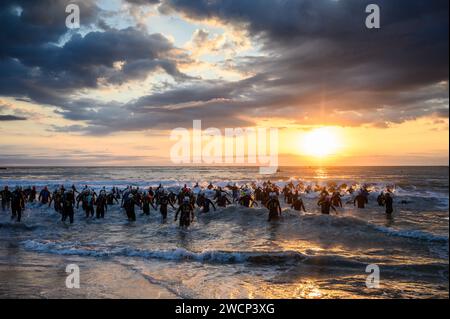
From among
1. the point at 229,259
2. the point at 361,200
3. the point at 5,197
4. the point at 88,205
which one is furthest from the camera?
the point at 361,200

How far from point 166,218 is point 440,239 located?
15518 millimetres

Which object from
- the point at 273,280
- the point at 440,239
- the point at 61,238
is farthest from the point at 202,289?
the point at 440,239

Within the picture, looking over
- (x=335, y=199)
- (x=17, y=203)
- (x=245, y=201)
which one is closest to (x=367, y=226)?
(x=335, y=199)

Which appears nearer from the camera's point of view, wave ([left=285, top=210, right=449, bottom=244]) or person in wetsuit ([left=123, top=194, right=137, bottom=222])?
wave ([left=285, top=210, right=449, bottom=244])

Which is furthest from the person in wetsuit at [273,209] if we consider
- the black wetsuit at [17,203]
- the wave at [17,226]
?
the black wetsuit at [17,203]

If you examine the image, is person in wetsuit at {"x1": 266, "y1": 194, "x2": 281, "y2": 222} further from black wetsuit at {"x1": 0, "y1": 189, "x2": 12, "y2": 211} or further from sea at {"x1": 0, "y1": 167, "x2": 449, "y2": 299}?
black wetsuit at {"x1": 0, "y1": 189, "x2": 12, "y2": 211}

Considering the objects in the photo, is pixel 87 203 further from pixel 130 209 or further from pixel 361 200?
pixel 361 200

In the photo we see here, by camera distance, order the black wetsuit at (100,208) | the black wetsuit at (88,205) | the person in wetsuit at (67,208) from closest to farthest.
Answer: the person in wetsuit at (67,208) → the black wetsuit at (88,205) → the black wetsuit at (100,208)

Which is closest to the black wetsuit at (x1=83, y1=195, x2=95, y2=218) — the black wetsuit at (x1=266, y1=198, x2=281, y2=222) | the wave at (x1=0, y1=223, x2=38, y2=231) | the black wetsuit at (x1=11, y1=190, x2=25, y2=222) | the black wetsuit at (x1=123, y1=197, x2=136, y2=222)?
the black wetsuit at (x1=123, y1=197, x2=136, y2=222)

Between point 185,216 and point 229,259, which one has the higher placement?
point 185,216

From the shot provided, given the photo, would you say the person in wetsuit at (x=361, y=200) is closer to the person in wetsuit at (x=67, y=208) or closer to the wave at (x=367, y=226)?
the wave at (x=367, y=226)

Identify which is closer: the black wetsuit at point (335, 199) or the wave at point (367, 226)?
the wave at point (367, 226)

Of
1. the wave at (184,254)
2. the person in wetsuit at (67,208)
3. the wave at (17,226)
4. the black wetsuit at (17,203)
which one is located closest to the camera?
Answer: the wave at (184,254)

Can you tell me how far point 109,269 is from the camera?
10.9 m
